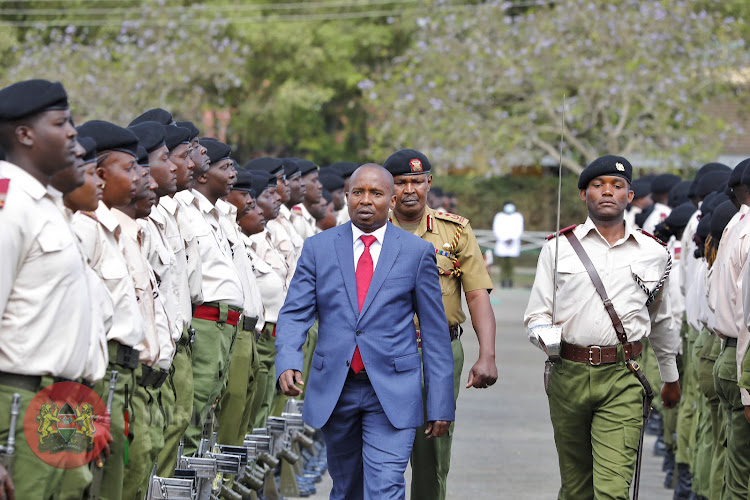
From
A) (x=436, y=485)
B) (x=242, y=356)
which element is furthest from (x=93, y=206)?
(x=242, y=356)

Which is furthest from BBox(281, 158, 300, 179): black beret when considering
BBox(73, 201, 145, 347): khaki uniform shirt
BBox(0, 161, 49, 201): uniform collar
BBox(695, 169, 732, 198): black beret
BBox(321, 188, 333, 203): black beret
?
BBox(0, 161, 49, 201): uniform collar

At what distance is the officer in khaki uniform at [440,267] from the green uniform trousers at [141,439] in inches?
65.7

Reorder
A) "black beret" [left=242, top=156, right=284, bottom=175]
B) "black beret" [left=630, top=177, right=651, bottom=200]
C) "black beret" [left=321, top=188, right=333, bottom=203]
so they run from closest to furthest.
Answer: "black beret" [left=242, top=156, right=284, bottom=175] → "black beret" [left=321, top=188, right=333, bottom=203] → "black beret" [left=630, top=177, right=651, bottom=200]

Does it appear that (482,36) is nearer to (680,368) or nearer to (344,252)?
(680,368)

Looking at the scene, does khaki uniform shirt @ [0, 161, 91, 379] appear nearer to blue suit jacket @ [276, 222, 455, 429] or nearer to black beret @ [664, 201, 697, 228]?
blue suit jacket @ [276, 222, 455, 429]

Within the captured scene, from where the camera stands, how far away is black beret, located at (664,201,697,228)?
12.7m

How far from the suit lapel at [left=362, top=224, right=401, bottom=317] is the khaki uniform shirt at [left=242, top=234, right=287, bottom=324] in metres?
3.44

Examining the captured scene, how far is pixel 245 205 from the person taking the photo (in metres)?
10.4

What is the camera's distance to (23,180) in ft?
17.1

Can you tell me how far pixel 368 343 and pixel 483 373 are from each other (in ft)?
2.57

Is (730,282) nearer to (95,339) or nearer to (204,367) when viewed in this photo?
(204,367)

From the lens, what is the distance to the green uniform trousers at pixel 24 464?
202 inches

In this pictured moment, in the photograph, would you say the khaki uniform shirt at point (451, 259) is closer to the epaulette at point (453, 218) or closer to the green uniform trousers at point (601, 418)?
the epaulette at point (453, 218)

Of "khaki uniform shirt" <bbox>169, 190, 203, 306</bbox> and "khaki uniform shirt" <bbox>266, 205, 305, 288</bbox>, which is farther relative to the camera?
"khaki uniform shirt" <bbox>266, 205, 305, 288</bbox>
